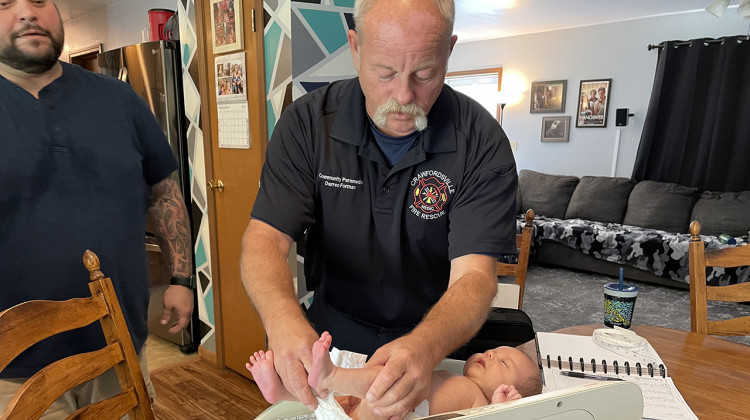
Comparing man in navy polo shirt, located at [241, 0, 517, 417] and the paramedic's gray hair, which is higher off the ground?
the paramedic's gray hair

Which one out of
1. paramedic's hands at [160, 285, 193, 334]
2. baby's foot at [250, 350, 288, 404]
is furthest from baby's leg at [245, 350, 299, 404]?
paramedic's hands at [160, 285, 193, 334]

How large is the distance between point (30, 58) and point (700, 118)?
6.25 metres

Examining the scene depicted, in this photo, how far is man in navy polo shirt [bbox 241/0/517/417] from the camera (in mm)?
979

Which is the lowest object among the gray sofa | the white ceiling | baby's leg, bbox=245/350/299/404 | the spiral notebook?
the gray sofa

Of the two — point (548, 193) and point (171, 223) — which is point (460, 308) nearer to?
point (171, 223)

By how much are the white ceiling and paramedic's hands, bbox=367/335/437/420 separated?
477cm

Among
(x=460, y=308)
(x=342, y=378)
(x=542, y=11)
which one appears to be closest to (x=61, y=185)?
(x=342, y=378)

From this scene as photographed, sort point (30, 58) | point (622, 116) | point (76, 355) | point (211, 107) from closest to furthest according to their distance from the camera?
point (76, 355) < point (30, 58) < point (211, 107) < point (622, 116)

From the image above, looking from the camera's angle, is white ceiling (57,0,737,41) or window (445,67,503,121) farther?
window (445,67,503,121)

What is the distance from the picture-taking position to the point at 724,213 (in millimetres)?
4766

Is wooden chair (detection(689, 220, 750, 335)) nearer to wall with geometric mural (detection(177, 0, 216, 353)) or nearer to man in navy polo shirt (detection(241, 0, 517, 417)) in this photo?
man in navy polo shirt (detection(241, 0, 517, 417))

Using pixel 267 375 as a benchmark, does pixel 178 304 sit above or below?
below

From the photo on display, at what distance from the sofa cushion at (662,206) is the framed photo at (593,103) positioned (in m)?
1.17

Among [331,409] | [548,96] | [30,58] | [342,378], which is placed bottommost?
[331,409]
